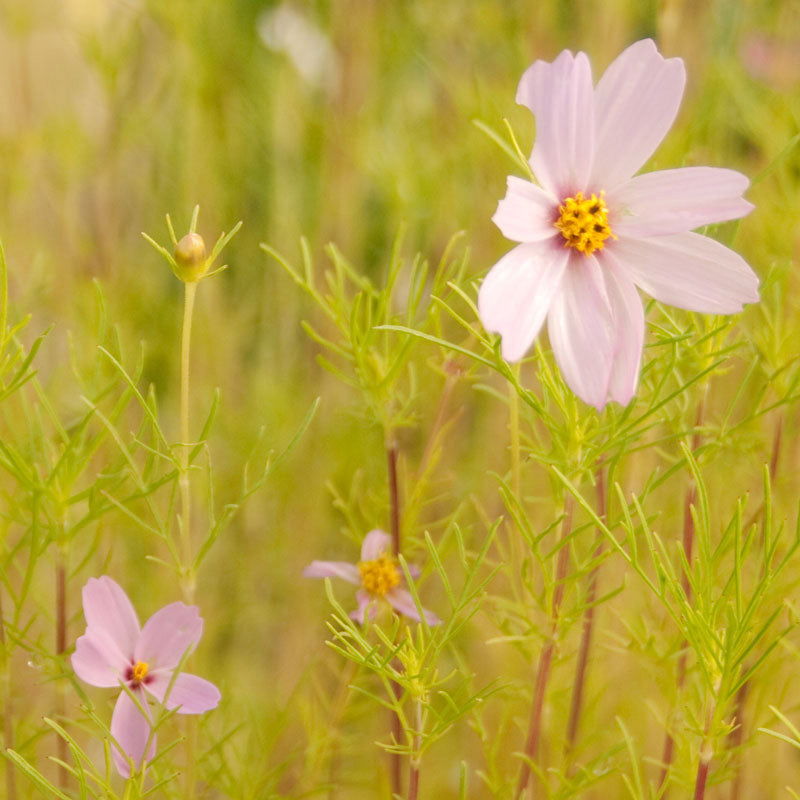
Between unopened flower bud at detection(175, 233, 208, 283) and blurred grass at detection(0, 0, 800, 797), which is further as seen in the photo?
blurred grass at detection(0, 0, 800, 797)

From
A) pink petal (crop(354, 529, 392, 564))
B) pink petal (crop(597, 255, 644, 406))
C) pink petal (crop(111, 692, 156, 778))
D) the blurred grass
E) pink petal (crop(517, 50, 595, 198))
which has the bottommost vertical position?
pink petal (crop(111, 692, 156, 778))

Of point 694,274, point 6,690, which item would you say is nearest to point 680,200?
point 694,274

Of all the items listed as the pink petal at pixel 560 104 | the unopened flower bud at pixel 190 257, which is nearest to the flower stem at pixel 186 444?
the unopened flower bud at pixel 190 257

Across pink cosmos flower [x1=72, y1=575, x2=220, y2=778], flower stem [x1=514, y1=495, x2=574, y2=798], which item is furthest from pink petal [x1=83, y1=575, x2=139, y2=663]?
flower stem [x1=514, y1=495, x2=574, y2=798]

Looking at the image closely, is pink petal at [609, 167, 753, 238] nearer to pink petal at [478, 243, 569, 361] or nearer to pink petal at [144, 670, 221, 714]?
pink petal at [478, 243, 569, 361]

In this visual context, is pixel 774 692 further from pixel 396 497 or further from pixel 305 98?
pixel 305 98

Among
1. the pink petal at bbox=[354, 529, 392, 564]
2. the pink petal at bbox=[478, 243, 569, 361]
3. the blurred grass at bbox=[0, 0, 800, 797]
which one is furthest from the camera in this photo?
the blurred grass at bbox=[0, 0, 800, 797]

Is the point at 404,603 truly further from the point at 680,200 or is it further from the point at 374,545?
the point at 680,200
